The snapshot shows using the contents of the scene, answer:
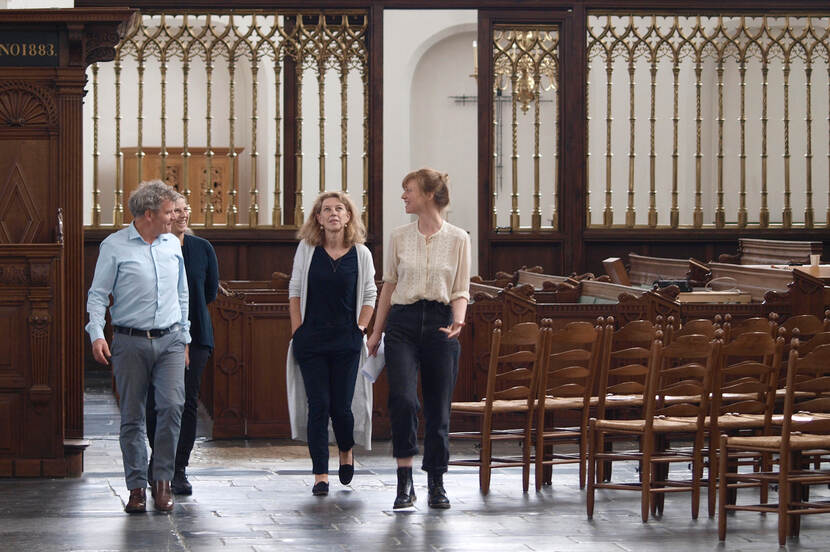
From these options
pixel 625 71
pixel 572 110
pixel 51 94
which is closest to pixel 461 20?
pixel 625 71

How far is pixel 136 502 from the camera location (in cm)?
541

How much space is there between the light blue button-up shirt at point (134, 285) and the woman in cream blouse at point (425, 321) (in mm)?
871

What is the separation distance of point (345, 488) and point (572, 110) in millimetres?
6837

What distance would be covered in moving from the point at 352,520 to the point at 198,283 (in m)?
1.34

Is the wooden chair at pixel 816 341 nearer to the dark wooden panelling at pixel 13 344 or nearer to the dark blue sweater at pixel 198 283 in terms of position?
the dark blue sweater at pixel 198 283

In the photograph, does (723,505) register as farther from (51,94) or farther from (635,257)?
(635,257)

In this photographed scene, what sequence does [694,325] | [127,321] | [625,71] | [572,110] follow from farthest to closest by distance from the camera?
[625,71]
[572,110]
[694,325]
[127,321]

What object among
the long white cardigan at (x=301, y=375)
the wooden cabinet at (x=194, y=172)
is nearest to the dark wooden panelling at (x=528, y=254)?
the wooden cabinet at (x=194, y=172)

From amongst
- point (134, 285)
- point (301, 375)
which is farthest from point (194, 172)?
point (134, 285)

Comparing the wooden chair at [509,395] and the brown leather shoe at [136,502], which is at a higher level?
the wooden chair at [509,395]

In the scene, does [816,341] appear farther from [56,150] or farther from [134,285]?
[56,150]

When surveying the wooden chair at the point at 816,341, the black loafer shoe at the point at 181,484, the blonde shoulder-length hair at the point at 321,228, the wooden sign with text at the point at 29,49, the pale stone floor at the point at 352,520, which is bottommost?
the pale stone floor at the point at 352,520

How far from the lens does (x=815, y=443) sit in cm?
493

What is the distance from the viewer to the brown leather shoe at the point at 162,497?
5.43 meters
